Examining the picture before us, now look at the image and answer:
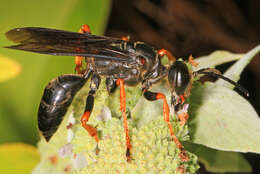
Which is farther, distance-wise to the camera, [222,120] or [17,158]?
[17,158]

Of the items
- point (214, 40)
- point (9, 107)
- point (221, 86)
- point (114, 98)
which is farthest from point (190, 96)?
point (214, 40)

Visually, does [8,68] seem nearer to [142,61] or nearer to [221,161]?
[142,61]

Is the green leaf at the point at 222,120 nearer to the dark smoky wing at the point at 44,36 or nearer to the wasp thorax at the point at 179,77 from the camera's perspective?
the wasp thorax at the point at 179,77

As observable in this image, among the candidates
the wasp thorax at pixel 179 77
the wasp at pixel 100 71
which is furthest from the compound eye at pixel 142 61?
the wasp thorax at pixel 179 77

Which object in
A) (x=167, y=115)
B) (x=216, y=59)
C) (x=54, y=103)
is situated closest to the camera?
(x=167, y=115)

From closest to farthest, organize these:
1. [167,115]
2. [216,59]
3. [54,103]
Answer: [167,115] < [54,103] < [216,59]

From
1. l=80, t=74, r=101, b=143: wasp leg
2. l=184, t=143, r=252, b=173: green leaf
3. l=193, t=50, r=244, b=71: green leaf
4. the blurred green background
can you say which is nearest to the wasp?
l=80, t=74, r=101, b=143: wasp leg

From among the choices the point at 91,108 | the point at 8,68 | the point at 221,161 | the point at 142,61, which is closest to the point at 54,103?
the point at 91,108
